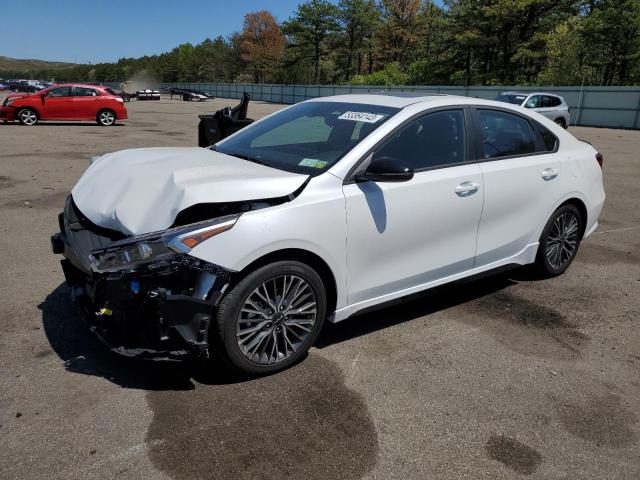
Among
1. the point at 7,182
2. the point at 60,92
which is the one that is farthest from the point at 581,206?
the point at 60,92

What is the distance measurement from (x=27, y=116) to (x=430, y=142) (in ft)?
64.0

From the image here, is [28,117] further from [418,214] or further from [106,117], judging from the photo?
[418,214]

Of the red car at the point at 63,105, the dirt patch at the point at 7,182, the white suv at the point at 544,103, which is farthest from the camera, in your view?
the white suv at the point at 544,103

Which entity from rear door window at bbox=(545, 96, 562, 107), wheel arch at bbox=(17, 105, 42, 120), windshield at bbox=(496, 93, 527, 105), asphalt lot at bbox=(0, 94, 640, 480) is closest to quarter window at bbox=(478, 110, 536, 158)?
asphalt lot at bbox=(0, 94, 640, 480)

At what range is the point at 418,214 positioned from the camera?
3568mm

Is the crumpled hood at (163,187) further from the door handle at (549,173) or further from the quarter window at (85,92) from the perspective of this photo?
the quarter window at (85,92)

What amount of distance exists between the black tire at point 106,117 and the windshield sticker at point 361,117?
18553 mm

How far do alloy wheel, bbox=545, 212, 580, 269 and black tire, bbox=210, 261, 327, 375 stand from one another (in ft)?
8.56

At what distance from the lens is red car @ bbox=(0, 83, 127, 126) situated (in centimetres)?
1906

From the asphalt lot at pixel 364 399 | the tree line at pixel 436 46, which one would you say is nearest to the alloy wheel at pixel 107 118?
the asphalt lot at pixel 364 399

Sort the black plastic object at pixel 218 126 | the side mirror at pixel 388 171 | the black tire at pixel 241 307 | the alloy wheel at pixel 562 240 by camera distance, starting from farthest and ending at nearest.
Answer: the black plastic object at pixel 218 126 → the alloy wheel at pixel 562 240 → the side mirror at pixel 388 171 → the black tire at pixel 241 307

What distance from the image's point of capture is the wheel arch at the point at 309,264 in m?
2.94

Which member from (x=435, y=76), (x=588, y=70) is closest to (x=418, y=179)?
(x=588, y=70)

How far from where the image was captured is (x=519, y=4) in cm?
4275
